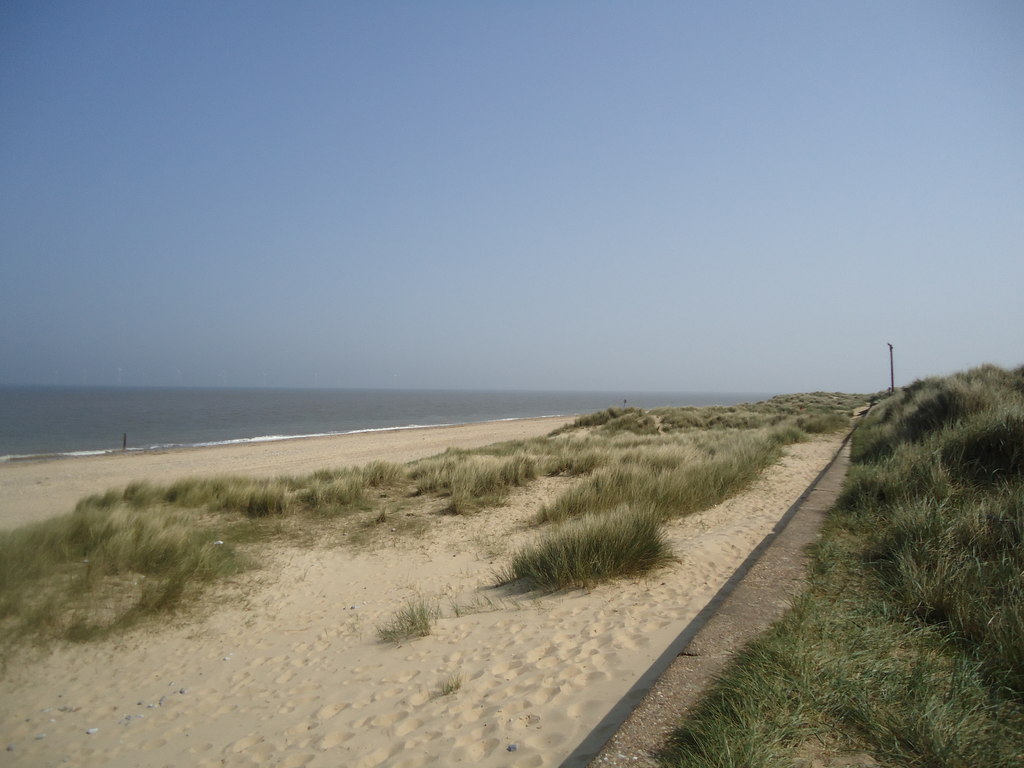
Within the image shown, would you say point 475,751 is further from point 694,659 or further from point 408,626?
point 408,626

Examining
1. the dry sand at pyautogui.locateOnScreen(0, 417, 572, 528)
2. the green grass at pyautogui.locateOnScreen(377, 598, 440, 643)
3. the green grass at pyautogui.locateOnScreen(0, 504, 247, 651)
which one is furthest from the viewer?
the dry sand at pyautogui.locateOnScreen(0, 417, 572, 528)

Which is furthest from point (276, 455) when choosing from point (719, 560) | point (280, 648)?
point (719, 560)

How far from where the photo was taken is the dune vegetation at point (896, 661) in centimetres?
260

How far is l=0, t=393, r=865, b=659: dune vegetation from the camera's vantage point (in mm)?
6539

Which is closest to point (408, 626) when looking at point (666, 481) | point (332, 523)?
point (332, 523)

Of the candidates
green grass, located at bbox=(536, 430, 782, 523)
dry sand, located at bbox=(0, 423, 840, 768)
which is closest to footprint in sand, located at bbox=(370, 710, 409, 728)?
dry sand, located at bbox=(0, 423, 840, 768)

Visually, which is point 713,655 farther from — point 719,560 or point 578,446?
point 578,446

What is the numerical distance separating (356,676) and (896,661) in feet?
13.9

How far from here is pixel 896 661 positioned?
328 cm

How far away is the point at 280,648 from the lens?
19.8 feet

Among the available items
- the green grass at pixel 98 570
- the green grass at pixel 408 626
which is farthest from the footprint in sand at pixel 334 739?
the green grass at pixel 98 570

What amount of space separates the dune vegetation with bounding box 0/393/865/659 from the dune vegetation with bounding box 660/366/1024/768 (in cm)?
266

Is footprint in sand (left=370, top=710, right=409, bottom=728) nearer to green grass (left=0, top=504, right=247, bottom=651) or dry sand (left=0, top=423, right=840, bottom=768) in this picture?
dry sand (left=0, top=423, right=840, bottom=768)

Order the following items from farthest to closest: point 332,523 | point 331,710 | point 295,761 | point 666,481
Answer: point 332,523 < point 666,481 < point 331,710 < point 295,761
